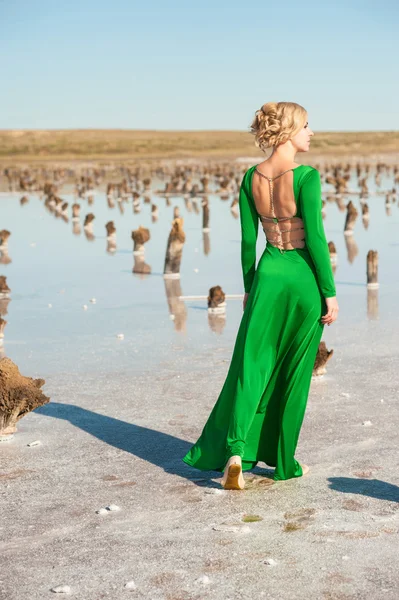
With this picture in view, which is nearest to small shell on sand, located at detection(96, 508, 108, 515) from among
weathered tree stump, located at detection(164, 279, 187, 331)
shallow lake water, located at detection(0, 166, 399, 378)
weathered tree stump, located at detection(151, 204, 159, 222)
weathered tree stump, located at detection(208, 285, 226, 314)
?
shallow lake water, located at detection(0, 166, 399, 378)

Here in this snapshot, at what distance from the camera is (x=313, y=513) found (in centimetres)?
623

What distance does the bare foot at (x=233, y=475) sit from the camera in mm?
6599

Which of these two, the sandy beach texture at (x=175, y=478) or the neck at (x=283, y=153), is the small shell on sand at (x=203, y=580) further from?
the neck at (x=283, y=153)

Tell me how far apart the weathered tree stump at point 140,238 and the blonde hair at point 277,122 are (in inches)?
663

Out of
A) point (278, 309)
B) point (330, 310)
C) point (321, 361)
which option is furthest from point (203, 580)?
point (321, 361)

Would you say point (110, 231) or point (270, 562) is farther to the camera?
point (110, 231)

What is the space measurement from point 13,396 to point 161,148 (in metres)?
133

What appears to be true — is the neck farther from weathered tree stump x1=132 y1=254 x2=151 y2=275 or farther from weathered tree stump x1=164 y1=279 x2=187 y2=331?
weathered tree stump x1=132 y1=254 x2=151 y2=275

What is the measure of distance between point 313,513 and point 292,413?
778 millimetres

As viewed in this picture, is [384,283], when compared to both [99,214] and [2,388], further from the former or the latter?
[99,214]

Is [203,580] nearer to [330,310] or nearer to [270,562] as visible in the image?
[270,562]

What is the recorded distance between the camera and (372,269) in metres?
17.5

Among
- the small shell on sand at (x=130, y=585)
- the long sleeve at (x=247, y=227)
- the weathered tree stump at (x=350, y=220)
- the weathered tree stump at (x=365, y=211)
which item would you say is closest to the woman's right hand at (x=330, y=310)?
the long sleeve at (x=247, y=227)

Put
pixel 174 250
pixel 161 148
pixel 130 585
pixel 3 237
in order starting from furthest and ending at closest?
pixel 161 148
pixel 3 237
pixel 174 250
pixel 130 585
